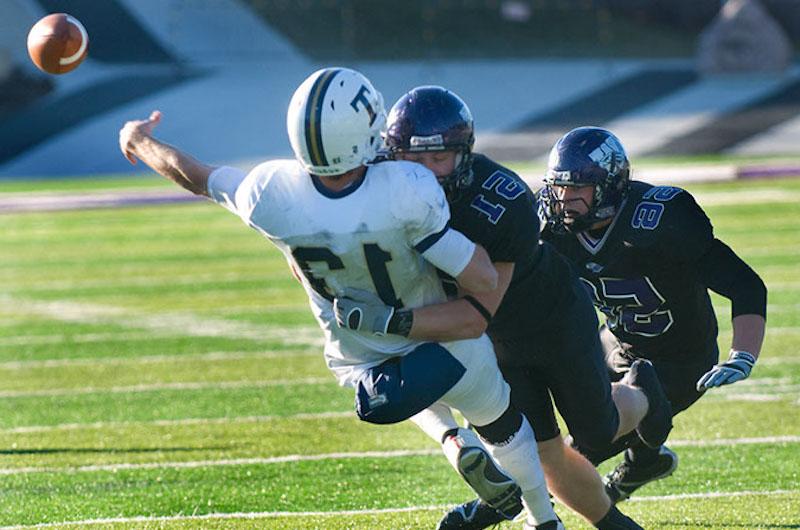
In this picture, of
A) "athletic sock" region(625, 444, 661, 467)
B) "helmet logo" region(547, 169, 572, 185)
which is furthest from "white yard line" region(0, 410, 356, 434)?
"helmet logo" region(547, 169, 572, 185)

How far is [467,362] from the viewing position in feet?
13.9

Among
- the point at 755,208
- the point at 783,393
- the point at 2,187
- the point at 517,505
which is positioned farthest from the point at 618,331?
the point at 2,187

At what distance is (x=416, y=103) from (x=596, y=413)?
121cm

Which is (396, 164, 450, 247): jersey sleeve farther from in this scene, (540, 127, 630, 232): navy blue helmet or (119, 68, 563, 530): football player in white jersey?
(540, 127, 630, 232): navy blue helmet

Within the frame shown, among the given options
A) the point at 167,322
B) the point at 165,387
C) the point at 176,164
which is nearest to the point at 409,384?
the point at 176,164

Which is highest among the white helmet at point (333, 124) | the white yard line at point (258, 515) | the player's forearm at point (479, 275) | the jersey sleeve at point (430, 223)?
the white helmet at point (333, 124)

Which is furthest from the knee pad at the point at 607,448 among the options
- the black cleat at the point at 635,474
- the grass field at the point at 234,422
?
the grass field at the point at 234,422

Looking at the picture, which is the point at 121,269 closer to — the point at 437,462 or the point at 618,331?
the point at 437,462

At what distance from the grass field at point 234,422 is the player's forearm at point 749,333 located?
702 millimetres

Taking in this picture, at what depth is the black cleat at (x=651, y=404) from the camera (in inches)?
198

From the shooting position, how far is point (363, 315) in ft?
13.2

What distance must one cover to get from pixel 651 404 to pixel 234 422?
3.02 metres

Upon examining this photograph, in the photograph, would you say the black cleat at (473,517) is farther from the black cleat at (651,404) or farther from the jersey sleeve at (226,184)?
the jersey sleeve at (226,184)

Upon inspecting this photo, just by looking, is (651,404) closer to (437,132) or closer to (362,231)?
(437,132)
